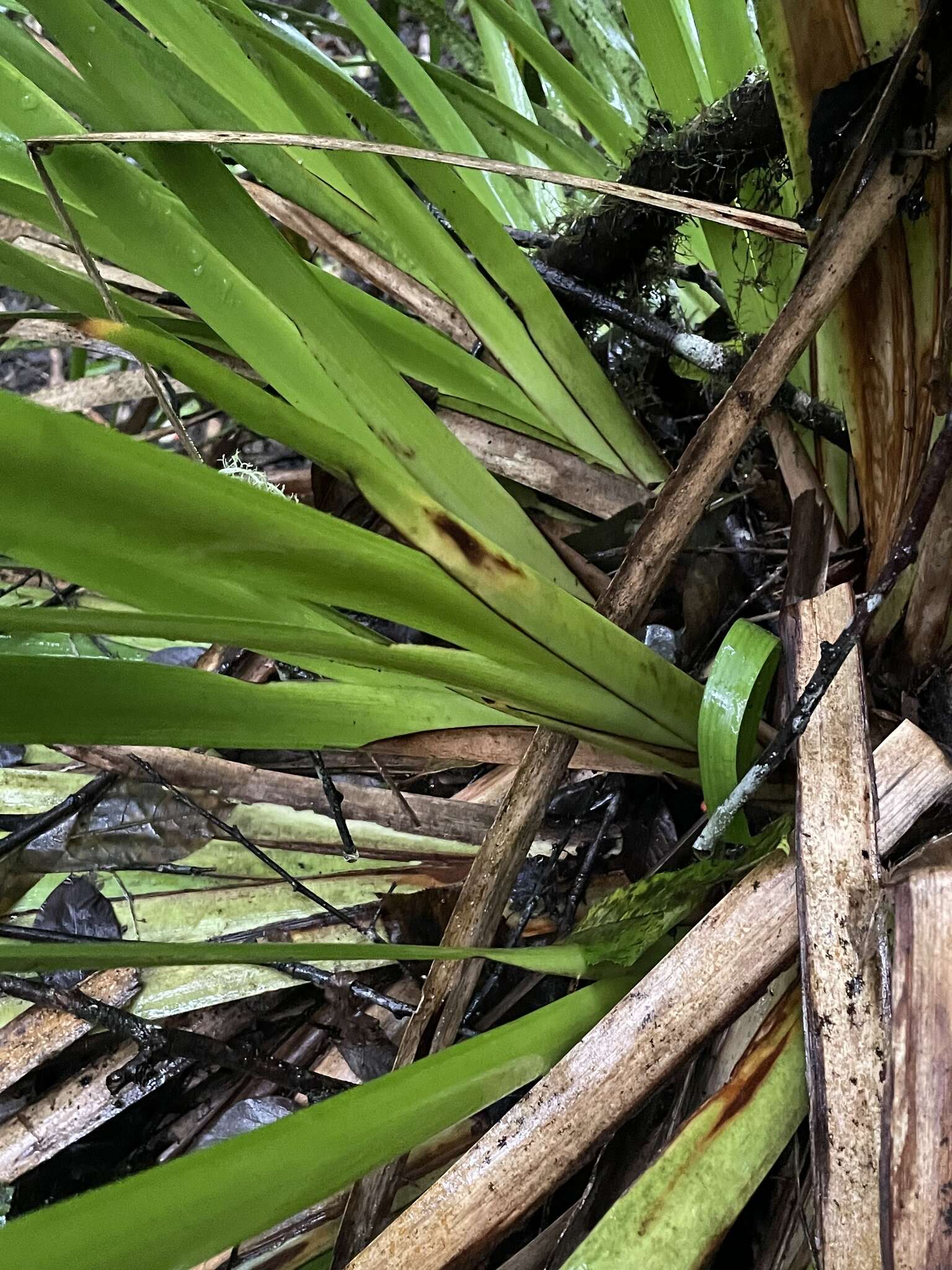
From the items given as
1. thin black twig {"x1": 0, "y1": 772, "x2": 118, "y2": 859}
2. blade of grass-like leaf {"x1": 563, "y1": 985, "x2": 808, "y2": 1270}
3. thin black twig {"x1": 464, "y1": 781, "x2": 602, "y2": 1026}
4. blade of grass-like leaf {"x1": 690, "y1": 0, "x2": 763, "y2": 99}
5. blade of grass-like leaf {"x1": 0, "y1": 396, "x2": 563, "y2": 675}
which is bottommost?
blade of grass-like leaf {"x1": 563, "y1": 985, "x2": 808, "y2": 1270}

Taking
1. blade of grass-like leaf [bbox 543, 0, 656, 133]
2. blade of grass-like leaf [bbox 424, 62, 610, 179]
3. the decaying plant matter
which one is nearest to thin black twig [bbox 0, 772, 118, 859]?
the decaying plant matter

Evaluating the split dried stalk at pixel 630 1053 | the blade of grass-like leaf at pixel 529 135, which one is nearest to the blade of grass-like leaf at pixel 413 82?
the blade of grass-like leaf at pixel 529 135

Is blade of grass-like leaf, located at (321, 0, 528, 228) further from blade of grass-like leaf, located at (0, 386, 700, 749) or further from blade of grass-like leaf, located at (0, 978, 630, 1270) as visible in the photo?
blade of grass-like leaf, located at (0, 978, 630, 1270)

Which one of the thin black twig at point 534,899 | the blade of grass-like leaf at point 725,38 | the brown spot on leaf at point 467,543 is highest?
the blade of grass-like leaf at point 725,38

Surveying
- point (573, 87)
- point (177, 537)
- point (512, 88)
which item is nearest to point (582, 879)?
point (177, 537)

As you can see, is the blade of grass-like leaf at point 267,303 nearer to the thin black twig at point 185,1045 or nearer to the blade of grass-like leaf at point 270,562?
the blade of grass-like leaf at point 270,562

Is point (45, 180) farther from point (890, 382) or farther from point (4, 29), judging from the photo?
point (890, 382)
